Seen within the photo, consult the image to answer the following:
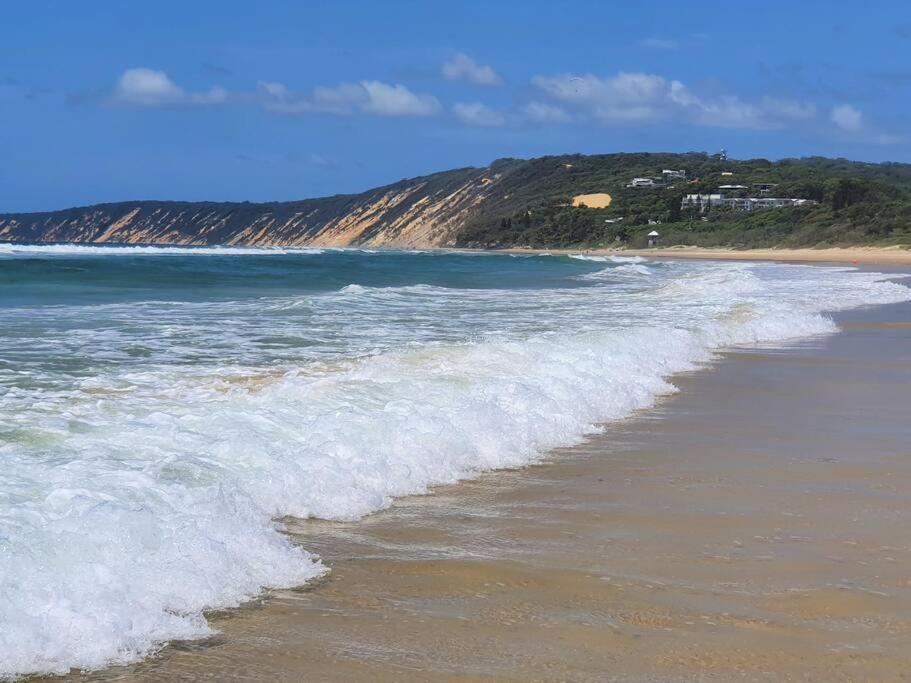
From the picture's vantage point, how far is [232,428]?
20.9 feet

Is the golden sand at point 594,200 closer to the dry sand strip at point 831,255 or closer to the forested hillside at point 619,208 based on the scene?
the forested hillside at point 619,208

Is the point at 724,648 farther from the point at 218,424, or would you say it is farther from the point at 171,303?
the point at 171,303

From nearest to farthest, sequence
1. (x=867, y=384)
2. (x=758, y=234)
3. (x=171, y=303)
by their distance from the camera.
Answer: (x=867, y=384) → (x=171, y=303) → (x=758, y=234)

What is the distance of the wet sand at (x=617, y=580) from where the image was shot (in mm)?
3357

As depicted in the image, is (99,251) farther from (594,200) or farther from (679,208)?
(594,200)

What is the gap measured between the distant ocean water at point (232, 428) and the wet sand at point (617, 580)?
0.81ft

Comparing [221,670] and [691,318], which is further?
[691,318]

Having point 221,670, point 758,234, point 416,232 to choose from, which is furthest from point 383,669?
point 416,232

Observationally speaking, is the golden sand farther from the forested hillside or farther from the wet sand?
the wet sand

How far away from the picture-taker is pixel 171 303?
20953 mm

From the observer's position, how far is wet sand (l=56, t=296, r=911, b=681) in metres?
3.36

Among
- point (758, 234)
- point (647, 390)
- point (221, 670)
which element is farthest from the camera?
point (758, 234)

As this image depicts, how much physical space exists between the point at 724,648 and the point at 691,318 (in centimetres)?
1375

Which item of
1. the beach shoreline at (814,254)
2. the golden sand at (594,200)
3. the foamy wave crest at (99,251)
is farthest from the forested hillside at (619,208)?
the foamy wave crest at (99,251)
